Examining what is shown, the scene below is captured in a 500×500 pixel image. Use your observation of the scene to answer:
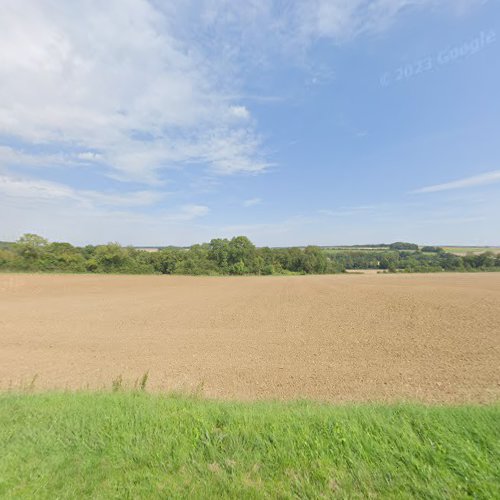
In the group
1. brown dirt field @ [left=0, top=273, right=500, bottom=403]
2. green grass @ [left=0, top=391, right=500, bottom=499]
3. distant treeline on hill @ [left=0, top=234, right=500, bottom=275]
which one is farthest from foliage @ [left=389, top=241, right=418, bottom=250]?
green grass @ [left=0, top=391, right=500, bottom=499]

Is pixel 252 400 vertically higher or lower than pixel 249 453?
lower

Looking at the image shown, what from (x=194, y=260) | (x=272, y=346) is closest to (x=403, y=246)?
(x=194, y=260)

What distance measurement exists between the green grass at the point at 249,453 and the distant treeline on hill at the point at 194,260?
151 ft

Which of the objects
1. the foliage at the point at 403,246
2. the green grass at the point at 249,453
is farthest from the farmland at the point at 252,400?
the foliage at the point at 403,246

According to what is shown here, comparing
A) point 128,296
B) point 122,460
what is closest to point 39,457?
point 122,460

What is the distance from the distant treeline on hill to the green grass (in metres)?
46.1

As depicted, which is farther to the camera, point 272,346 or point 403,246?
point 403,246

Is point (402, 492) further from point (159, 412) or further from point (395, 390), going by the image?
point (395, 390)

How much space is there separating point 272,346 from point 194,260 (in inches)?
1613

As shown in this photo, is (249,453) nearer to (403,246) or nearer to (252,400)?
(252,400)

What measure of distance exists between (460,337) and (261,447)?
45.1ft

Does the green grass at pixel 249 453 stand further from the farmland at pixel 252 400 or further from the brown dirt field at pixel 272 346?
the brown dirt field at pixel 272 346

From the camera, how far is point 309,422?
3.28m

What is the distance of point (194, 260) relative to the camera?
50.2 metres
